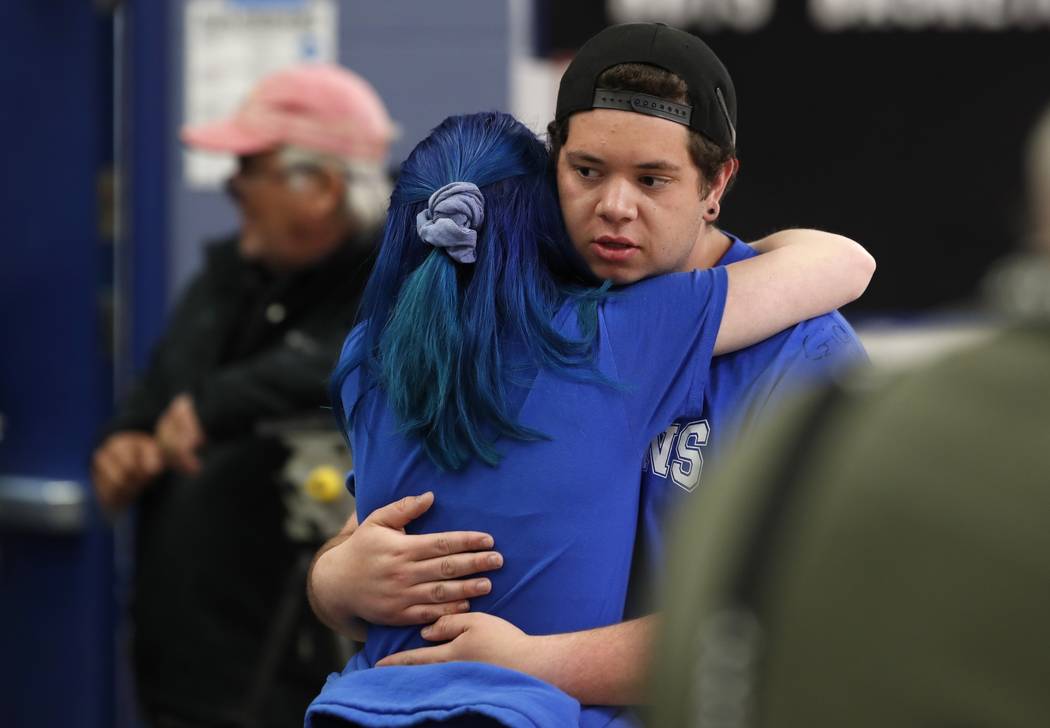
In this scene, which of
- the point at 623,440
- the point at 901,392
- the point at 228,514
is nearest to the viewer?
the point at 901,392

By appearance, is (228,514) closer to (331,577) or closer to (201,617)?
(201,617)

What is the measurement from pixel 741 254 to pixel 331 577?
0.67 metres

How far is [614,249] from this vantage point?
1.93 m

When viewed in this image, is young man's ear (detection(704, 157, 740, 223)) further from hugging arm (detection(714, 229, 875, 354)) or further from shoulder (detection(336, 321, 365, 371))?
shoulder (detection(336, 321, 365, 371))

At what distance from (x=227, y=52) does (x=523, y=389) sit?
10.6ft

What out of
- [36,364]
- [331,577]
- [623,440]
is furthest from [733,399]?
[36,364]

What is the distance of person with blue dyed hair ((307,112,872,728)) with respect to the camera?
179cm

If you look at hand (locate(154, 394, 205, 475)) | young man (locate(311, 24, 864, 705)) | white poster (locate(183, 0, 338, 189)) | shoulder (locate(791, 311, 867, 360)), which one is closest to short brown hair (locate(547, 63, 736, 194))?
young man (locate(311, 24, 864, 705))

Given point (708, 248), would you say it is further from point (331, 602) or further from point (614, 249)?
point (331, 602)

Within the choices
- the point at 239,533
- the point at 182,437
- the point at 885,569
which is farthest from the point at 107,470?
the point at 885,569

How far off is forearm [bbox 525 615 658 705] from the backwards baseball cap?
0.61 m

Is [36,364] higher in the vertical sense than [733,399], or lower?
lower

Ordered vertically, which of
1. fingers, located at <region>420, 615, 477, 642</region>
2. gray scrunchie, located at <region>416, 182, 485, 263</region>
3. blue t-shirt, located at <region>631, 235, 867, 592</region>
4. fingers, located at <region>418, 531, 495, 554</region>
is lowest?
fingers, located at <region>420, 615, 477, 642</region>

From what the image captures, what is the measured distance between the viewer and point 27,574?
5.01m
